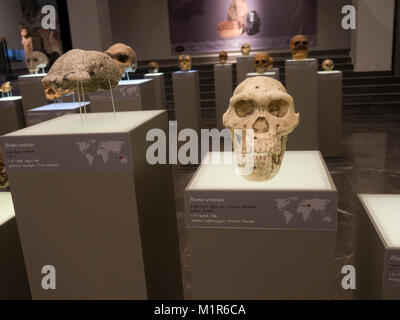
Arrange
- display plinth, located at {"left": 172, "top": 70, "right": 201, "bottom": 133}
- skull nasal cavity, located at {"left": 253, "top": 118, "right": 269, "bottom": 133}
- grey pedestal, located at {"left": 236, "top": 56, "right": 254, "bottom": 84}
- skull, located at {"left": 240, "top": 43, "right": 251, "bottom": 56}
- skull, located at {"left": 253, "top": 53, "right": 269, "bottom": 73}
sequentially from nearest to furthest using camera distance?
skull nasal cavity, located at {"left": 253, "top": 118, "right": 269, "bottom": 133} < skull, located at {"left": 253, "top": 53, "right": 269, "bottom": 73} < display plinth, located at {"left": 172, "top": 70, "right": 201, "bottom": 133} < grey pedestal, located at {"left": 236, "top": 56, "right": 254, "bottom": 84} < skull, located at {"left": 240, "top": 43, "right": 251, "bottom": 56}

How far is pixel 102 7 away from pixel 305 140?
6.99 m

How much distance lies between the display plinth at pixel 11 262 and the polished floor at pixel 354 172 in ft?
3.79

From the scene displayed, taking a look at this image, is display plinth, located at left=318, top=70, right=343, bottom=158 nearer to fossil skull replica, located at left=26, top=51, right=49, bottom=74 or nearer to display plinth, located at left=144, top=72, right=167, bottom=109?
display plinth, located at left=144, top=72, right=167, bottom=109

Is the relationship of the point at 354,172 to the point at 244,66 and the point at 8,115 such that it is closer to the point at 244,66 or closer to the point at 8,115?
the point at 244,66

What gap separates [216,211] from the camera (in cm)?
164

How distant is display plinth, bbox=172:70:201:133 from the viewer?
662 cm

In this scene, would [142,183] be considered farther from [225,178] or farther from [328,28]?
[328,28]

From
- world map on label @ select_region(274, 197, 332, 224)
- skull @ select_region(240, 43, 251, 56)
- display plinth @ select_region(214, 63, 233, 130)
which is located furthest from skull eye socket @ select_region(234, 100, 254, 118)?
skull @ select_region(240, 43, 251, 56)

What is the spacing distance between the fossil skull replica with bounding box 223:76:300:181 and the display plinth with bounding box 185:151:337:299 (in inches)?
5.8

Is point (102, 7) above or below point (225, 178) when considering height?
above

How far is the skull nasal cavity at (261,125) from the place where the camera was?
6.31ft

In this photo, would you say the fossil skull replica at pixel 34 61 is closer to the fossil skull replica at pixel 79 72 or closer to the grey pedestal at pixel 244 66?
the grey pedestal at pixel 244 66

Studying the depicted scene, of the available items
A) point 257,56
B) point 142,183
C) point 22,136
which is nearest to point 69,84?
point 22,136

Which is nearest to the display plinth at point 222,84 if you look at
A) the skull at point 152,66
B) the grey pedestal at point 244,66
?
the grey pedestal at point 244,66
